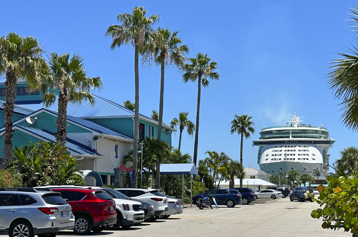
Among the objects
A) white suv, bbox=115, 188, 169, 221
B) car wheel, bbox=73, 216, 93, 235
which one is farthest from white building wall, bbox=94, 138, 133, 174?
car wheel, bbox=73, 216, 93, 235

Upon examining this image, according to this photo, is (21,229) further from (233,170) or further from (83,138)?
(233,170)

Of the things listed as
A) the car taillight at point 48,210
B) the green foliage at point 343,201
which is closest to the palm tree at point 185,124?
the car taillight at point 48,210

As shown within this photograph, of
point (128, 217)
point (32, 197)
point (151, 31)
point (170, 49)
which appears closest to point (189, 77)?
point (170, 49)

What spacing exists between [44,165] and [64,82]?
5240 millimetres

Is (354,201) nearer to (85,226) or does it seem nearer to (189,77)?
(85,226)

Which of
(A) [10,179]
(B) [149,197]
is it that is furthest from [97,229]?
(A) [10,179]

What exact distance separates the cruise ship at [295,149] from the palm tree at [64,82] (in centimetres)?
9177

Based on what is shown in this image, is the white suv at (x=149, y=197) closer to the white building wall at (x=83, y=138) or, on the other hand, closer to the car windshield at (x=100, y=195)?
the car windshield at (x=100, y=195)

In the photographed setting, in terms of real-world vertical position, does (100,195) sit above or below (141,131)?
below

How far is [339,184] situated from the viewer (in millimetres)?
6348

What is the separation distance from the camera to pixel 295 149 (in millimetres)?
115938

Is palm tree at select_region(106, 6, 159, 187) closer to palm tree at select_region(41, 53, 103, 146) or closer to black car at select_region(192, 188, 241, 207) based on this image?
palm tree at select_region(41, 53, 103, 146)

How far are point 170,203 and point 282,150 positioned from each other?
97602 mm

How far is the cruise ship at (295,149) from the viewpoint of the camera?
376 feet
